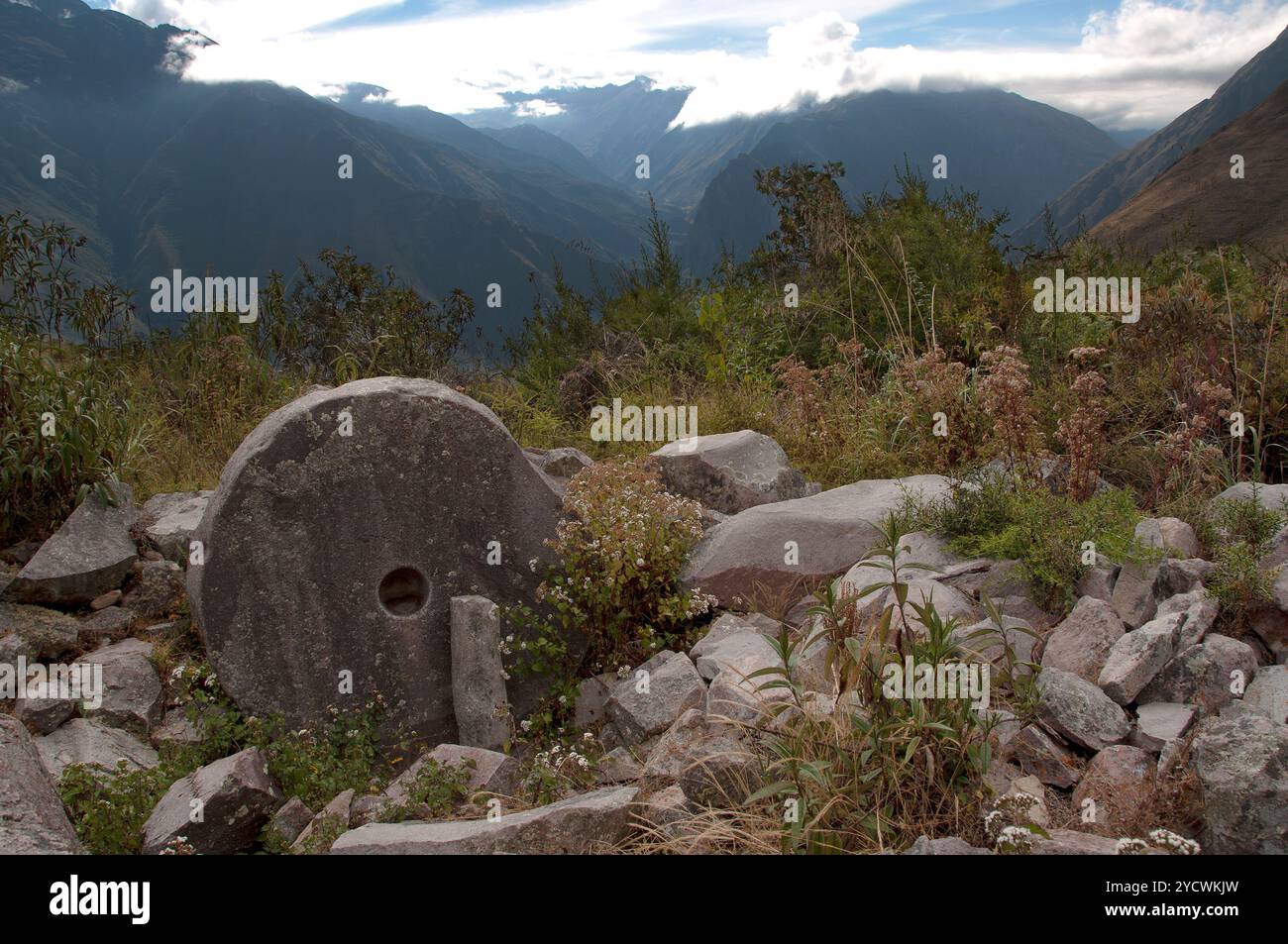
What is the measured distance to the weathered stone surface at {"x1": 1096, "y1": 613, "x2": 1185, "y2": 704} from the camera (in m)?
3.66

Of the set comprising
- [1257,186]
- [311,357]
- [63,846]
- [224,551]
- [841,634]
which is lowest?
[63,846]

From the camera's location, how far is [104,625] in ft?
17.9

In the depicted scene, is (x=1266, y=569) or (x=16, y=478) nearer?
(x=1266, y=569)

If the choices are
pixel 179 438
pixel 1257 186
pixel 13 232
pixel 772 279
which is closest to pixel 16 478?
pixel 179 438

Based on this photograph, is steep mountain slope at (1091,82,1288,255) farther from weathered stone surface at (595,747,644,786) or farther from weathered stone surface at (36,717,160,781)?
weathered stone surface at (36,717,160,781)

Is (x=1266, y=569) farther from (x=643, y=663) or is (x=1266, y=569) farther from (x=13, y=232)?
(x=13, y=232)

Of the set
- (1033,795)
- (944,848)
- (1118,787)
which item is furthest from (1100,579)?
(944,848)

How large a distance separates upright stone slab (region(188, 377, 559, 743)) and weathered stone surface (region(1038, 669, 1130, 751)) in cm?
264

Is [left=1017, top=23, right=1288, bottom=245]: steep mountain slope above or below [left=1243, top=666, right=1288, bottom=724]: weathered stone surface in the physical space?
above

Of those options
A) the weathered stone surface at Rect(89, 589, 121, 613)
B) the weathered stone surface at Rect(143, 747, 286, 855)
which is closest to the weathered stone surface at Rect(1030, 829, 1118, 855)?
the weathered stone surface at Rect(143, 747, 286, 855)

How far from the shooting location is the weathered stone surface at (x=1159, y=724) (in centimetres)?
339

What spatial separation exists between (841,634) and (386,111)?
14686cm

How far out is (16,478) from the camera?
18.7ft

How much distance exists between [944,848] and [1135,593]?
2.09 meters
